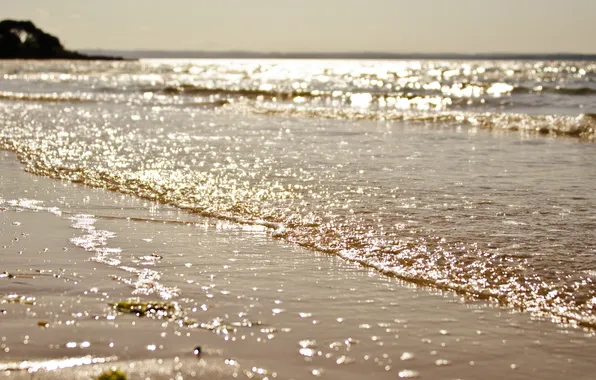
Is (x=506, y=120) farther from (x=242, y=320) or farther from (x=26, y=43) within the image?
(x=26, y=43)

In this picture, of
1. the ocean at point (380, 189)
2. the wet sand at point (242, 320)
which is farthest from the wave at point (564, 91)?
the wet sand at point (242, 320)

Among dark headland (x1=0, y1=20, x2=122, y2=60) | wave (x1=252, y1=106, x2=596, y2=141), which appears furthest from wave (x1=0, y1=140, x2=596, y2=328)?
dark headland (x1=0, y1=20, x2=122, y2=60)

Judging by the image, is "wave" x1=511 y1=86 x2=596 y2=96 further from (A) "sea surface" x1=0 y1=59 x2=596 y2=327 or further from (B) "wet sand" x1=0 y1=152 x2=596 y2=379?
(B) "wet sand" x1=0 y1=152 x2=596 y2=379

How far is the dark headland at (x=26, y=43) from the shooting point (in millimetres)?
101312

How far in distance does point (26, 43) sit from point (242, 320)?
112 m

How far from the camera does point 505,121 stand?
53.4ft

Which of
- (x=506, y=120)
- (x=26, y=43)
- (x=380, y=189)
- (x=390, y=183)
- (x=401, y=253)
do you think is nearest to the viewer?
(x=401, y=253)

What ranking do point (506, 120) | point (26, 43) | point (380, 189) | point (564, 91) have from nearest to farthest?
point (380, 189), point (506, 120), point (564, 91), point (26, 43)

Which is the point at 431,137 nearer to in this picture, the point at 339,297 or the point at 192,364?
the point at 339,297

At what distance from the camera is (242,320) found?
3518 mm

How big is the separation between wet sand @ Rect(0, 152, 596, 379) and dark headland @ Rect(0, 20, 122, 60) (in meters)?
106

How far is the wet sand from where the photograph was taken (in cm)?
297

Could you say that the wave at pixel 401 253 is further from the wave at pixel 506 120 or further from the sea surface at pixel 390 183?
the wave at pixel 506 120

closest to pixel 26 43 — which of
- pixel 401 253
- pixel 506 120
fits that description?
pixel 506 120
